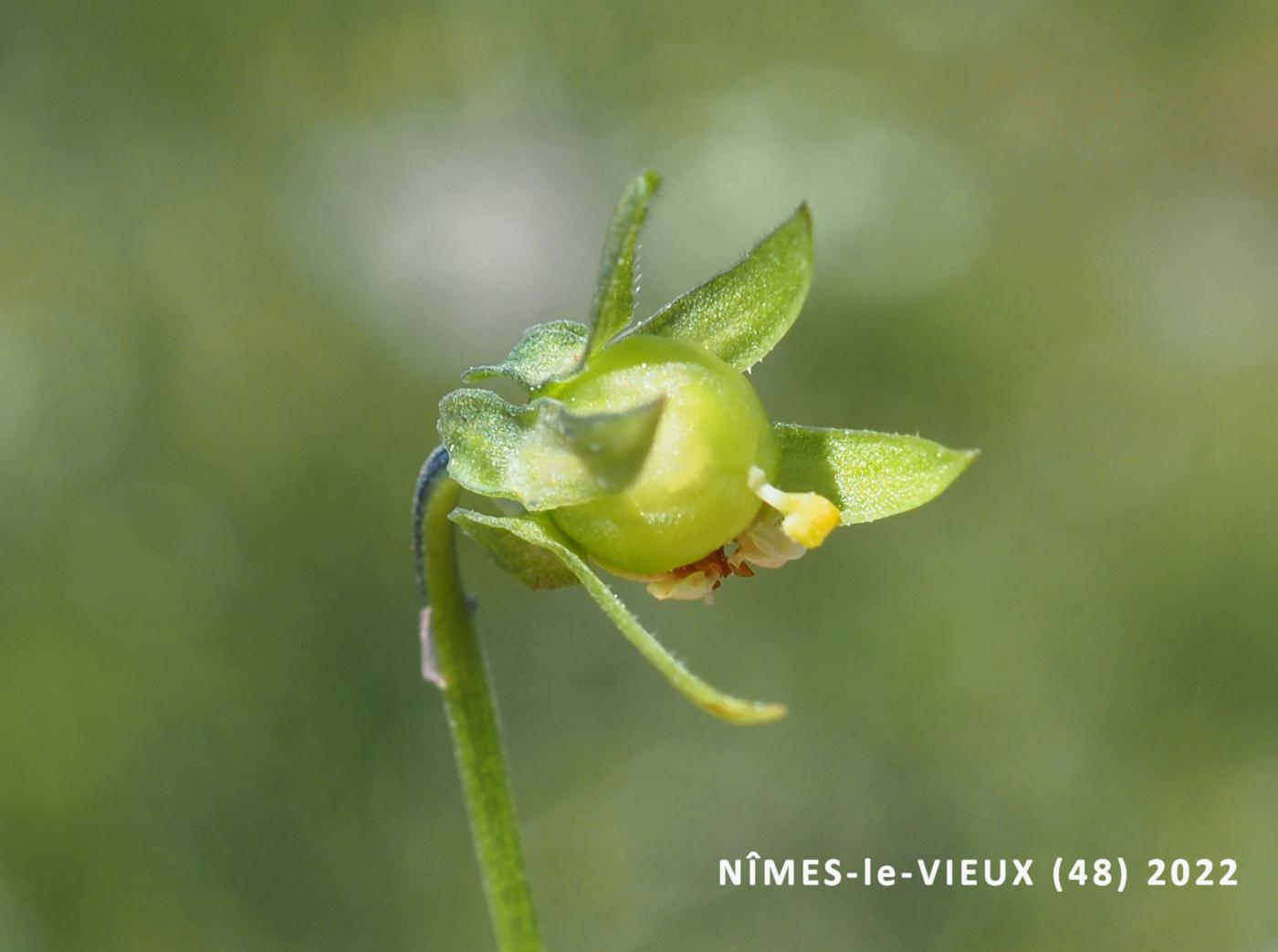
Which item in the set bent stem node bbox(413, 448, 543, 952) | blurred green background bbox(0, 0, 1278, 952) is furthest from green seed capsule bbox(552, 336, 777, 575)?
blurred green background bbox(0, 0, 1278, 952)

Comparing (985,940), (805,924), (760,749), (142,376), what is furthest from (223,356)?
(985,940)

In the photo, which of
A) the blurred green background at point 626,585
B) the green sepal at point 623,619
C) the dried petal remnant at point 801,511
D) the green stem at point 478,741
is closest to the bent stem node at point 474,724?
the green stem at point 478,741

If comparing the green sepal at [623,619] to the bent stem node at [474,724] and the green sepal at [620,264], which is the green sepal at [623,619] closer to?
the bent stem node at [474,724]

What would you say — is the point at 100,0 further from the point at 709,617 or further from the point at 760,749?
the point at 760,749

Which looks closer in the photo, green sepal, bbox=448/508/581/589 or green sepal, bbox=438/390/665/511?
green sepal, bbox=438/390/665/511

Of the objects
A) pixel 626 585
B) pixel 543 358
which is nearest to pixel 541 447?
pixel 543 358

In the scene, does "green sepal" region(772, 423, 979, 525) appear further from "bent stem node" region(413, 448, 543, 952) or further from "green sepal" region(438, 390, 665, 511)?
"bent stem node" region(413, 448, 543, 952)
